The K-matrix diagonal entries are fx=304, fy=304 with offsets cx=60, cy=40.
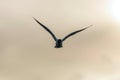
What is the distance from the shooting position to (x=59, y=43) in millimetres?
32375
